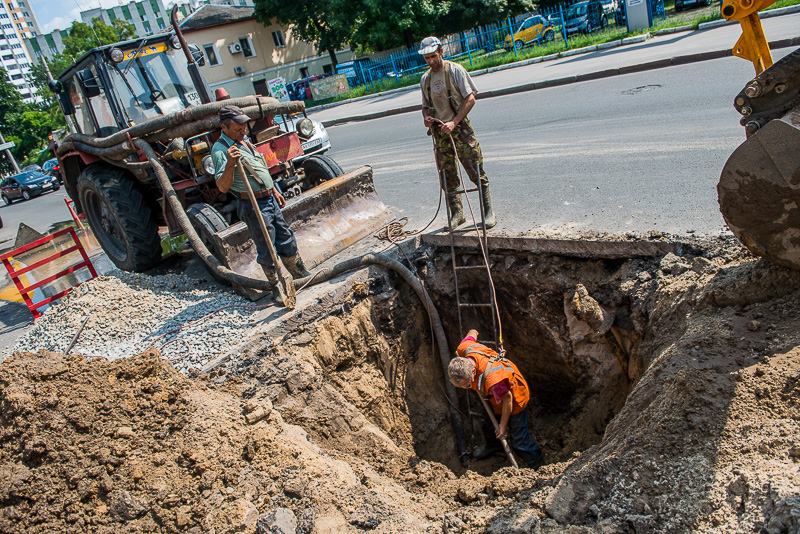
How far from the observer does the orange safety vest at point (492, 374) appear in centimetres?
495

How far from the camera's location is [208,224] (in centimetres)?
644

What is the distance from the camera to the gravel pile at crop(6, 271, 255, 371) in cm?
542

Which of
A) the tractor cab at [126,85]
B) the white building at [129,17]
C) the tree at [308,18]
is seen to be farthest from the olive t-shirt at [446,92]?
the white building at [129,17]

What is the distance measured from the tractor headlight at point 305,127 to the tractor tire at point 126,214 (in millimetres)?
2164

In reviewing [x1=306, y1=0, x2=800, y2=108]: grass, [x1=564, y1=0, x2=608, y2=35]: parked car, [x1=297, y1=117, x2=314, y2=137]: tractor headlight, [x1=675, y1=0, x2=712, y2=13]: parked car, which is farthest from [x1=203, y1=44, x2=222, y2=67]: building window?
[x1=297, y1=117, x2=314, y2=137]: tractor headlight

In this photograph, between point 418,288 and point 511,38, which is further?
point 511,38

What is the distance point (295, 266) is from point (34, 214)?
19307 millimetres

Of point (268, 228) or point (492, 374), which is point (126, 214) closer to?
point (268, 228)

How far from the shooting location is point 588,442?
17.7 feet

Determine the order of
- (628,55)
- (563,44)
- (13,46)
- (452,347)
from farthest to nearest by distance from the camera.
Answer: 1. (13,46)
2. (563,44)
3. (628,55)
4. (452,347)

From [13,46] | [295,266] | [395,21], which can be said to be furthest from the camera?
[13,46]

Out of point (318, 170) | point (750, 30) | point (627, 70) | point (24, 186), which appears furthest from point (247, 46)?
point (750, 30)

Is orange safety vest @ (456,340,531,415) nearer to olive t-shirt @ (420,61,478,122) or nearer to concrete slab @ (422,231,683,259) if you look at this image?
concrete slab @ (422,231,683,259)

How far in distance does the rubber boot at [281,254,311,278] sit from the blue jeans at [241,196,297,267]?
0.07m
